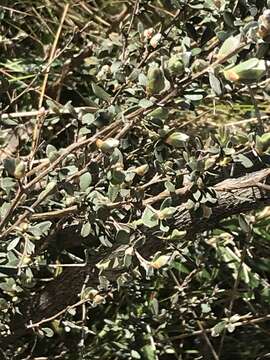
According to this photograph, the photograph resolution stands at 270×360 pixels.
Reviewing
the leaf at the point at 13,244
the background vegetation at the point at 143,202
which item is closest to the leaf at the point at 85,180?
the background vegetation at the point at 143,202

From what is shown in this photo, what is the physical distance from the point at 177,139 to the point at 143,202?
0.11 m

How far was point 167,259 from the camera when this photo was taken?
0.90 metres

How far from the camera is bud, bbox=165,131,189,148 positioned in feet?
2.87

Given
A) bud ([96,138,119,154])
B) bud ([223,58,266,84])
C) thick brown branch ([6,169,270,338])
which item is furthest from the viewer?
thick brown branch ([6,169,270,338])

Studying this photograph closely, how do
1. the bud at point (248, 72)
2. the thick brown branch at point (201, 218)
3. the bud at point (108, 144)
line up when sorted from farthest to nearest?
the thick brown branch at point (201, 218)
the bud at point (108, 144)
the bud at point (248, 72)

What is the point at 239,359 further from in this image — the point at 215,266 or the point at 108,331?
the point at 108,331

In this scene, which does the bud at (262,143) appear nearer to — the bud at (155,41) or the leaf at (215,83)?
the leaf at (215,83)

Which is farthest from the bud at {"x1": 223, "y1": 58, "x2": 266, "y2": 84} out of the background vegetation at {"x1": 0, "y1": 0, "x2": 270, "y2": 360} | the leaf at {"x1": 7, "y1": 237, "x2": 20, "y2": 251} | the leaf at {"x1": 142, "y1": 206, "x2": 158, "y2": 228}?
the leaf at {"x1": 7, "y1": 237, "x2": 20, "y2": 251}

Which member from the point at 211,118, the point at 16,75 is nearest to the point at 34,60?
the point at 16,75

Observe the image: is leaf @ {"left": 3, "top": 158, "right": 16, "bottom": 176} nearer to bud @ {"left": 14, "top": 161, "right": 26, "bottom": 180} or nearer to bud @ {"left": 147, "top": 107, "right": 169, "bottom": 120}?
bud @ {"left": 14, "top": 161, "right": 26, "bottom": 180}

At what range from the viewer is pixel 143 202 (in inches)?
37.2

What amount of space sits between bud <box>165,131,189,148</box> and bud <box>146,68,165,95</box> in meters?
0.08

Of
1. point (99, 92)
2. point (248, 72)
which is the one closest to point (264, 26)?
point (248, 72)

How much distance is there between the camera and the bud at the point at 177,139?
873 millimetres
